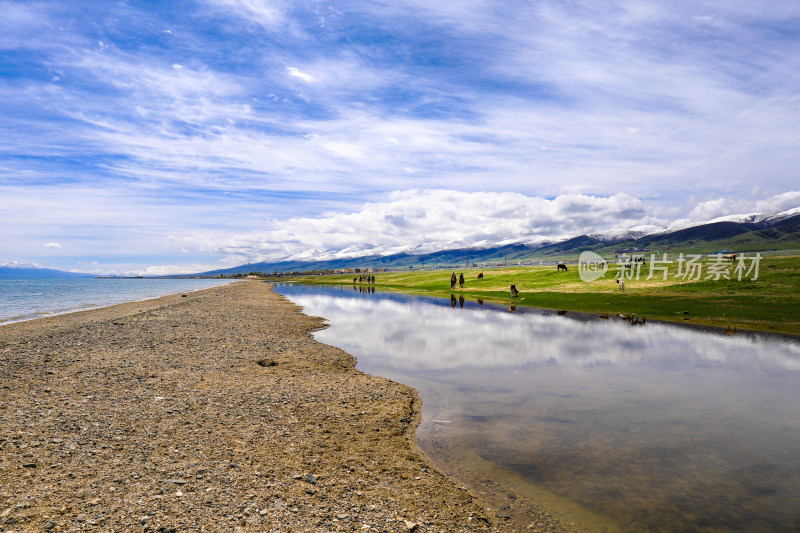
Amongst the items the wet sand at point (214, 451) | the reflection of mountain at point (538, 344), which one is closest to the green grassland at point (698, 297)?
the reflection of mountain at point (538, 344)

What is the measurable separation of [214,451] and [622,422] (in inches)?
511

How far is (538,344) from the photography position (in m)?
28.5

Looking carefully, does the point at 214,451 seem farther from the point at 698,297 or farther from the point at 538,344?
the point at 698,297

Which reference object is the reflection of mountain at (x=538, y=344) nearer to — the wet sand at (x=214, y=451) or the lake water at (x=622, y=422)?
the lake water at (x=622, y=422)

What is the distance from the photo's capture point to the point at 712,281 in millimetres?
59781

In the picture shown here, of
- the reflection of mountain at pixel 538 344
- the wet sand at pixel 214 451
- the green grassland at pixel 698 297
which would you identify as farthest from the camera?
the green grassland at pixel 698 297

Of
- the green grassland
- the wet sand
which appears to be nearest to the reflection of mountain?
the wet sand

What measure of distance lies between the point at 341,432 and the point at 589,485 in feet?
23.8

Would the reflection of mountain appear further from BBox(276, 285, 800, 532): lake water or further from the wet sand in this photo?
the wet sand

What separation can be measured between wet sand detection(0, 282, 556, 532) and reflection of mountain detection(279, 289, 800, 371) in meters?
6.87

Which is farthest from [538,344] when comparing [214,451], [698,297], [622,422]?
[698,297]

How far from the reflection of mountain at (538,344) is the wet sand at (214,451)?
6.87 meters

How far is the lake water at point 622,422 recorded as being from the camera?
952cm

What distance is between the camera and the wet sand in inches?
337
